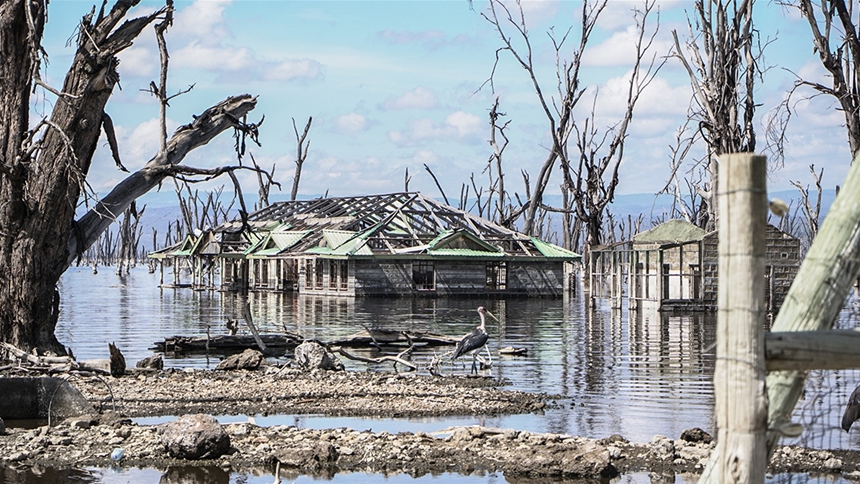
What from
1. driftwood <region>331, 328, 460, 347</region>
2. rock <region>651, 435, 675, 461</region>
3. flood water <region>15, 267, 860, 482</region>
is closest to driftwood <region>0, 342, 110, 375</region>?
flood water <region>15, 267, 860, 482</region>

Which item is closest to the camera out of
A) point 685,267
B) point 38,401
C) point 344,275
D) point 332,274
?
point 38,401

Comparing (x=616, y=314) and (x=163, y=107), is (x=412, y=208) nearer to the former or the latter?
(x=616, y=314)

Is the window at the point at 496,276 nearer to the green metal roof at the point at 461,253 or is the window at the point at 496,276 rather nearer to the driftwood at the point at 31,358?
the green metal roof at the point at 461,253

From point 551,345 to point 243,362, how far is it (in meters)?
8.89

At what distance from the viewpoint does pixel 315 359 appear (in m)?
18.0

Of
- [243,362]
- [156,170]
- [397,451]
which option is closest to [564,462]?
[397,451]

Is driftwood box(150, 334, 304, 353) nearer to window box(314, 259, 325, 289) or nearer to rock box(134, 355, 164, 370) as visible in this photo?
rock box(134, 355, 164, 370)

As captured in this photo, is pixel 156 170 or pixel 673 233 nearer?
pixel 156 170

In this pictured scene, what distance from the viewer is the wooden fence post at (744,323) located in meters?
4.24

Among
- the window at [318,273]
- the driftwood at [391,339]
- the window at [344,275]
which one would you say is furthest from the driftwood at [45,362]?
the window at [318,273]

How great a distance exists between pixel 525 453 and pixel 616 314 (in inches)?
1093

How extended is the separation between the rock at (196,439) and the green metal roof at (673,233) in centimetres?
2942

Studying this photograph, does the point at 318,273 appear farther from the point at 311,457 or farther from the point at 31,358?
the point at 311,457

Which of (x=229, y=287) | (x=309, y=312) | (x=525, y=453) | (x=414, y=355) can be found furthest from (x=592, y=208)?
(x=525, y=453)
